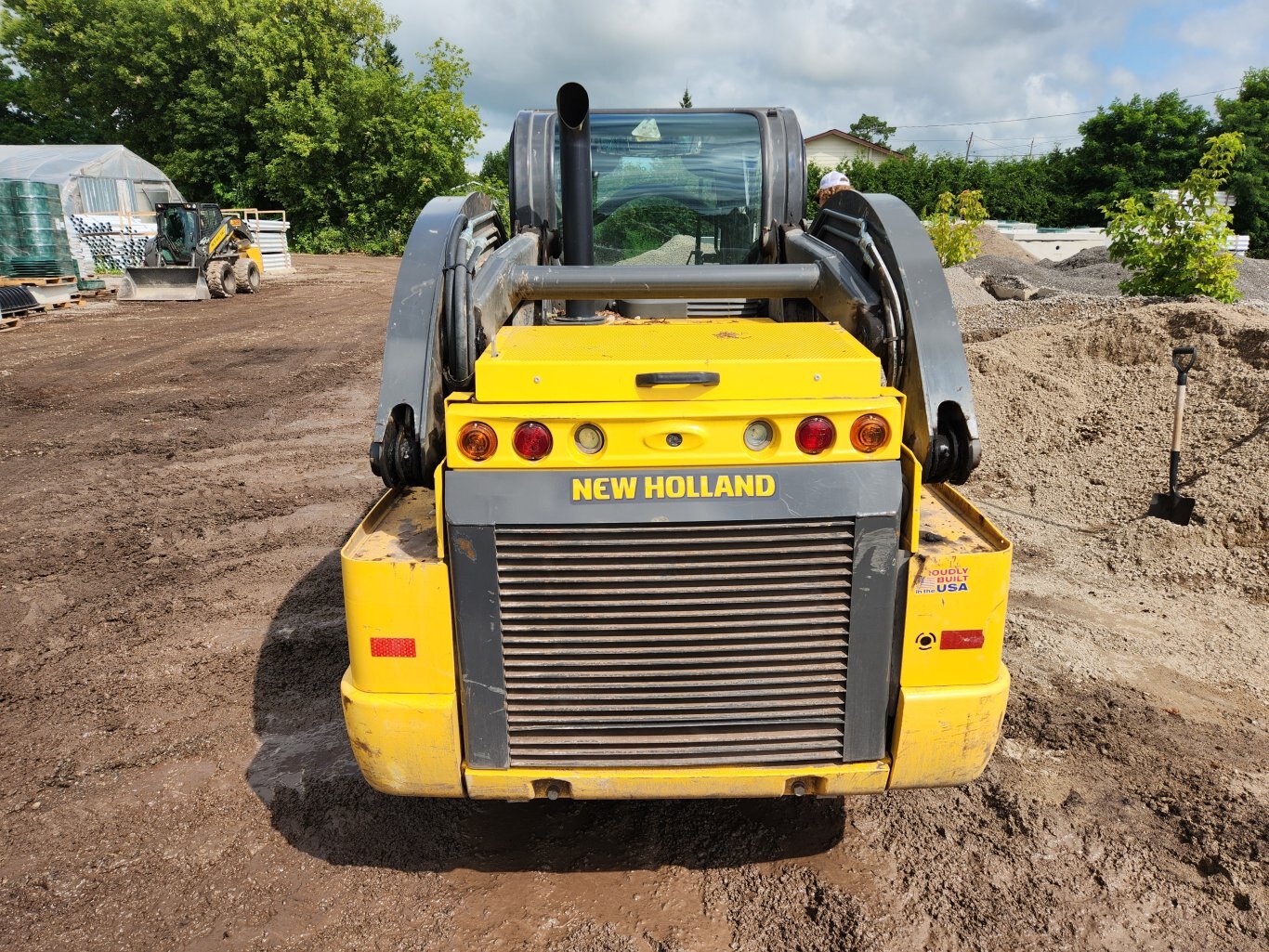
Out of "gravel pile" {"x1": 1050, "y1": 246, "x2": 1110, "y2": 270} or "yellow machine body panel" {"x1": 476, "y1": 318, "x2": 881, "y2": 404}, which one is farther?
"gravel pile" {"x1": 1050, "y1": 246, "x2": 1110, "y2": 270}

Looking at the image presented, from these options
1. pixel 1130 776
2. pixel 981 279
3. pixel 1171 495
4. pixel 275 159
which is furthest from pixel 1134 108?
pixel 1130 776

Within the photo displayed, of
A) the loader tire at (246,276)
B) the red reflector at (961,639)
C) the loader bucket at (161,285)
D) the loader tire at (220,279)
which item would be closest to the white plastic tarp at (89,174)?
the loader bucket at (161,285)

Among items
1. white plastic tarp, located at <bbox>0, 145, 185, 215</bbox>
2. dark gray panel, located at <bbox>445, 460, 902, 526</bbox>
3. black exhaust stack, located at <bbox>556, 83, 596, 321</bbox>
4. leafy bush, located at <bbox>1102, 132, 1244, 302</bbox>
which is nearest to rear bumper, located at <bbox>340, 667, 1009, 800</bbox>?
dark gray panel, located at <bbox>445, 460, 902, 526</bbox>

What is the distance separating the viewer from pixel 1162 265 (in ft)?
32.3

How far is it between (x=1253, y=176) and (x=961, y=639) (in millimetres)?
46586

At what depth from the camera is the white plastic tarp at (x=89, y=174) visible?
25766 millimetres

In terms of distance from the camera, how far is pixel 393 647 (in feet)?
9.04

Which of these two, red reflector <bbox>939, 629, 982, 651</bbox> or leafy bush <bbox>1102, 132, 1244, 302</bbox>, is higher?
leafy bush <bbox>1102, 132, 1244, 302</bbox>

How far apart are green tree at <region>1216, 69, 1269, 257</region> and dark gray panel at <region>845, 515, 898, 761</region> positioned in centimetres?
4309

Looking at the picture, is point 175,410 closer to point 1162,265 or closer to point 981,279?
point 1162,265

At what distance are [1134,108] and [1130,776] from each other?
158 ft

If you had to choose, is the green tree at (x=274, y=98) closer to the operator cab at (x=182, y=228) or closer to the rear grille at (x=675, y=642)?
the operator cab at (x=182, y=228)

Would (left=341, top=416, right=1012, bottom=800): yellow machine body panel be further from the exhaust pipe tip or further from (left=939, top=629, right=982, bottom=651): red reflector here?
the exhaust pipe tip

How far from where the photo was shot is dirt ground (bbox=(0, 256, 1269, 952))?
3.00 metres
